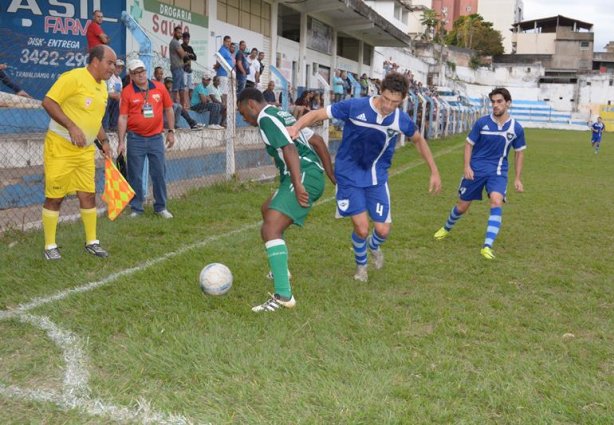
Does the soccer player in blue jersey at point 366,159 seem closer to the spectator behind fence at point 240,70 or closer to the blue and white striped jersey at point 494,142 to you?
the blue and white striped jersey at point 494,142

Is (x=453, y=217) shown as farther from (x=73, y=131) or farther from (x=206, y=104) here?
(x=206, y=104)

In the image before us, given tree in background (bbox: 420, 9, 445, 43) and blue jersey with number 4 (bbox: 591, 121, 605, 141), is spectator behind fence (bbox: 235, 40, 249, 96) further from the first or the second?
tree in background (bbox: 420, 9, 445, 43)

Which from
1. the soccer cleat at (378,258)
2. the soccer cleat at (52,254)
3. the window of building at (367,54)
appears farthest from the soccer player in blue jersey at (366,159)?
the window of building at (367,54)

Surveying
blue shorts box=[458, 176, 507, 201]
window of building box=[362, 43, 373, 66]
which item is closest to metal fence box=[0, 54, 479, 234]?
blue shorts box=[458, 176, 507, 201]

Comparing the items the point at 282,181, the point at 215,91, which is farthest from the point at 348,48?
the point at 282,181

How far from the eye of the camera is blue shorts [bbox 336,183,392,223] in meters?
5.59

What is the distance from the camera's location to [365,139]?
17.9ft

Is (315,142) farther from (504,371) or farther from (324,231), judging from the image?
(324,231)

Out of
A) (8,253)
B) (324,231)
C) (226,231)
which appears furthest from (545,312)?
(8,253)

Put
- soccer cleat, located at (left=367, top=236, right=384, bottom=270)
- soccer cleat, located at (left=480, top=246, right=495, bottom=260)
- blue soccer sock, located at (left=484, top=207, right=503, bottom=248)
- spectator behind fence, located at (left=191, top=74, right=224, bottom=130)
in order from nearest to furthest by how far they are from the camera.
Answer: soccer cleat, located at (left=367, top=236, right=384, bottom=270), soccer cleat, located at (left=480, top=246, right=495, bottom=260), blue soccer sock, located at (left=484, top=207, right=503, bottom=248), spectator behind fence, located at (left=191, top=74, right=224, bottom=130)

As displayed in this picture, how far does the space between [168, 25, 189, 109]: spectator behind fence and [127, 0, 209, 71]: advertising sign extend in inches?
41.9

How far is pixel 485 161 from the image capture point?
718cm

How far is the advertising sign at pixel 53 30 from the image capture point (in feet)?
43.0

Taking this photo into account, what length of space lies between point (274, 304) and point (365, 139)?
1.76m
